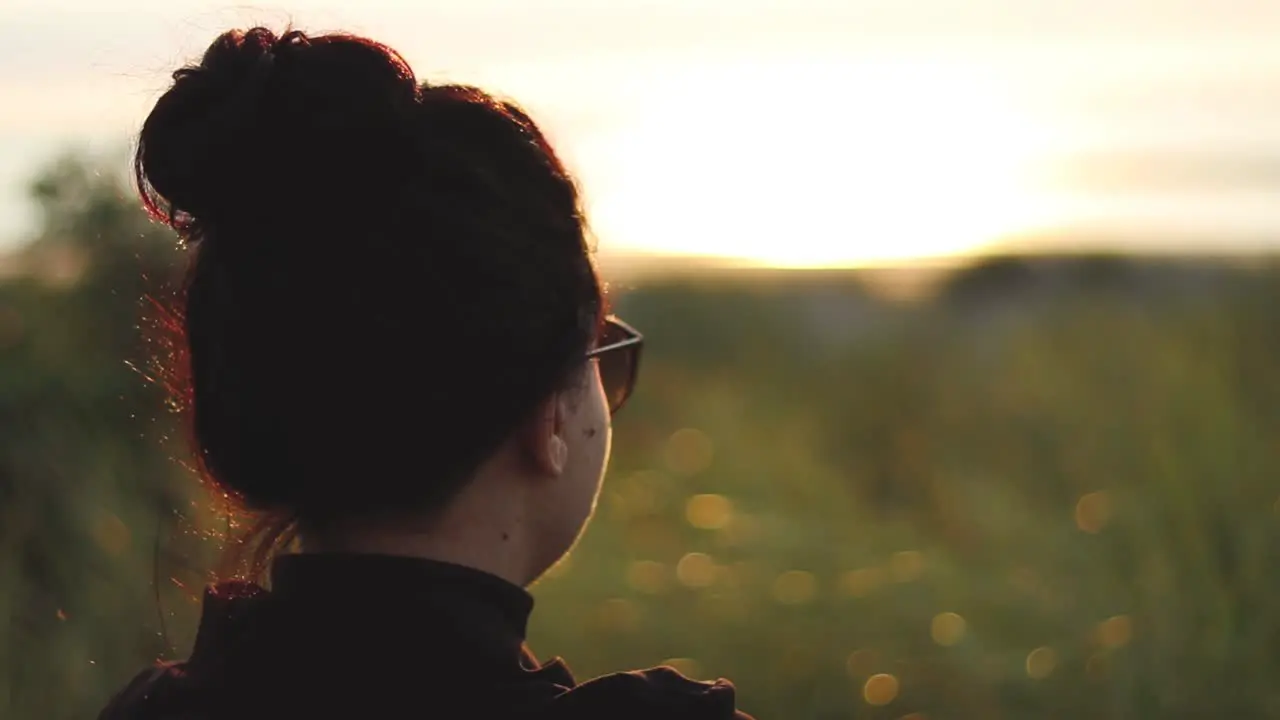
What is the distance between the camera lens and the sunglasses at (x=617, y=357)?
1.55 metres

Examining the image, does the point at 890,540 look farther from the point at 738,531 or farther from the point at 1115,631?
the point at 1115,631

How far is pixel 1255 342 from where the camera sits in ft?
15.2

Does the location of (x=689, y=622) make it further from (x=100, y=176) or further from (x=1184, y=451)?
(x=100, y=176)

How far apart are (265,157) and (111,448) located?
3237 millimetres

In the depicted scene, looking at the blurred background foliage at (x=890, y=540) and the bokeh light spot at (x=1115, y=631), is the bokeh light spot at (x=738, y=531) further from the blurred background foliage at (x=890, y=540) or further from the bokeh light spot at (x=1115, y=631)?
the bokeh light spot at (x=1115, y=631)

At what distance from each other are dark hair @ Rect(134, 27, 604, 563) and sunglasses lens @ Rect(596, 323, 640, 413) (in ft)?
0.46

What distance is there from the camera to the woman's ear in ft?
4.62

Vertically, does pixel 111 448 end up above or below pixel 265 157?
below

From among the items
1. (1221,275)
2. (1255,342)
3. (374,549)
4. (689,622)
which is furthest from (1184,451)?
(374,549)

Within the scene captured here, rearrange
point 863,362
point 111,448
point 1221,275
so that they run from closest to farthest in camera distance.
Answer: point 111,448, point 1221,275, point 863,362

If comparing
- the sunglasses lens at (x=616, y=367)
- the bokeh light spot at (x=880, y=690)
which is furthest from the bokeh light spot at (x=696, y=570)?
the sunglasses lens at (x=616, y=367)

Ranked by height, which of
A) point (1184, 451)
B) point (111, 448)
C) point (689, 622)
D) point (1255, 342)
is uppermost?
point (1255, 342)

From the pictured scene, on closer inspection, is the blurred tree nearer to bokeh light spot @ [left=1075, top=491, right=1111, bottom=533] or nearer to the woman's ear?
bokeh light spot @ [left=1075, top=491, right=1111, bottom=533]

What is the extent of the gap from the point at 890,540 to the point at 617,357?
14.0 feet
